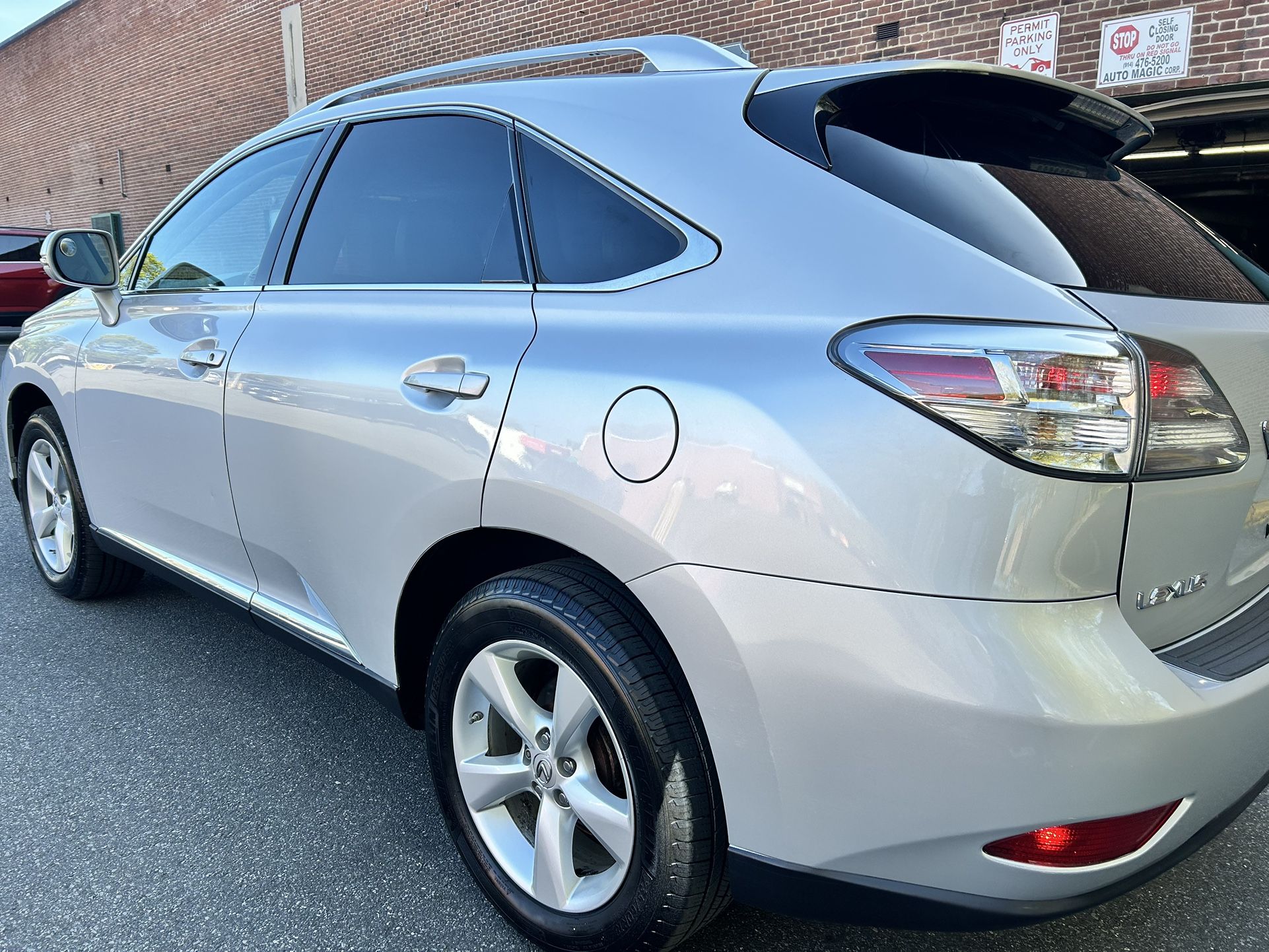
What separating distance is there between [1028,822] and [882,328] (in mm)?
724

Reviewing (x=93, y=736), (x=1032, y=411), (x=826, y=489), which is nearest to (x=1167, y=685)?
(x=1032, y=411)

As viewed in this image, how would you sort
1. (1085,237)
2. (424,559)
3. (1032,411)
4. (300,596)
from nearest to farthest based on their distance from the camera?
(1032,411) → (1085,237) → (424,559) → (300,596)

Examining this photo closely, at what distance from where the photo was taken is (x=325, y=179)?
8.45ft

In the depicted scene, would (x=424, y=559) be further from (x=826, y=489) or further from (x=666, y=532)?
(x=826, y=489)

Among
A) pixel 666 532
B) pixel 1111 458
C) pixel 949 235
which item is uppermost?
pixel 949 235

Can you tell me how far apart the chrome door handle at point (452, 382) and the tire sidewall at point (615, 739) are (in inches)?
15.7

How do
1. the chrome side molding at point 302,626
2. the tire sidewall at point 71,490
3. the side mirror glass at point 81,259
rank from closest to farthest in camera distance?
the chrome side molding at point 302,626
the side mirror glass at point 81,259
the tire sidewall at point 71,490

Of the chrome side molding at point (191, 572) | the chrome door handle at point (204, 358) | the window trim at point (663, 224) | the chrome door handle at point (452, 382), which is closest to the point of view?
the window trim at point (663, 224)

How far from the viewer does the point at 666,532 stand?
1.49 m

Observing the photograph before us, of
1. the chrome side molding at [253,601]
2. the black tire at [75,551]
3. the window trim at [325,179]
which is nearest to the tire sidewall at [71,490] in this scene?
the black tire at [75,551]

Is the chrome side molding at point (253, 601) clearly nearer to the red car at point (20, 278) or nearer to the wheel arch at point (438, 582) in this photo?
the wheel arch at point (438, 582)

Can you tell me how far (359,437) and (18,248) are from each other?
48.5ft

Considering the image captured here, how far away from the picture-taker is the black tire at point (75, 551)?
3.58 metres

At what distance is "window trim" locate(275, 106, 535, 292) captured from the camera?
1.98 metres
